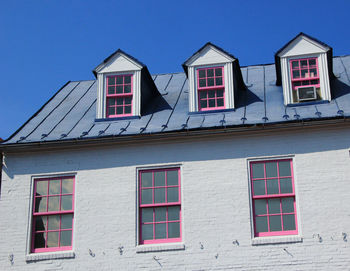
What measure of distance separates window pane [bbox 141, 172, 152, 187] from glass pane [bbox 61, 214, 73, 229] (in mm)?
2206

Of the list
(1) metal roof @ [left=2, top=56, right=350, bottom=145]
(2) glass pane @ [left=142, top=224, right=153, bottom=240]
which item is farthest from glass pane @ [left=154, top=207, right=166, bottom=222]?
(1) metal roof @ [left=2, top=56, right=350, bottom=145]

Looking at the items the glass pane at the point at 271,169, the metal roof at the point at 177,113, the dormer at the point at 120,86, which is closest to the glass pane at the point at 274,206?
the glass pane at the point at 271,169

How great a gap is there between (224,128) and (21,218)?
6.18m

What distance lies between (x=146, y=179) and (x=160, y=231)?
152cm

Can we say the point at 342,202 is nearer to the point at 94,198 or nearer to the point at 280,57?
the point at 280,57

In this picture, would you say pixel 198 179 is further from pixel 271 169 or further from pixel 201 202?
pixel 271 169

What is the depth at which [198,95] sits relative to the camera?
1712 cm

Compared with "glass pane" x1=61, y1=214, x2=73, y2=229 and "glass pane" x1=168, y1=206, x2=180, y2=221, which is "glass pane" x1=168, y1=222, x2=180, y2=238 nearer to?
"glass pane" x1=168, y1=206, x2=180, y2=221

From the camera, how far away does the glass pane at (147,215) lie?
1508cm

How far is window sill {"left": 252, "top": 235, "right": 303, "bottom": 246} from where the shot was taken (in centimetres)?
1395

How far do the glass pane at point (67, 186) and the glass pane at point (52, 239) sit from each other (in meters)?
1.18

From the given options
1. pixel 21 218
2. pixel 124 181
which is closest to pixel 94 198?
pixel 124 181

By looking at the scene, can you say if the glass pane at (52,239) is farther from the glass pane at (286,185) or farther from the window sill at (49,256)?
the glass pane at (286,185)

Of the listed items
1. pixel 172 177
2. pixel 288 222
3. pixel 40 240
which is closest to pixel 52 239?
pixel 40 240
